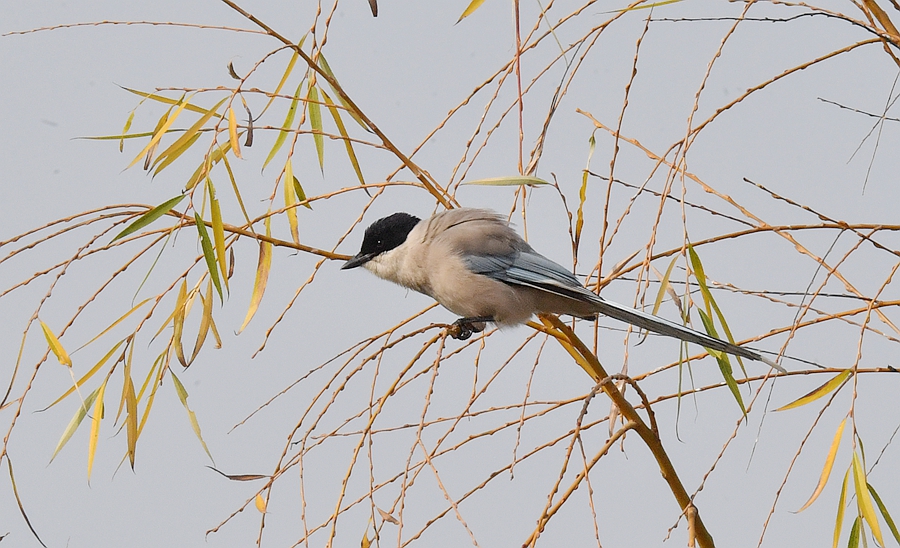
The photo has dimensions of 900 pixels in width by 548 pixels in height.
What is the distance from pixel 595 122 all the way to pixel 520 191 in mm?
120

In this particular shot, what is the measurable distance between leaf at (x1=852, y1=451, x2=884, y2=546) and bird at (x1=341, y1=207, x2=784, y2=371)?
35 cm

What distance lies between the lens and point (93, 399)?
3.47ft

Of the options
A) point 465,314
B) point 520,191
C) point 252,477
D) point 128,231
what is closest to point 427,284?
point 465,314

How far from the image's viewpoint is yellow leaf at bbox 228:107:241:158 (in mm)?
910

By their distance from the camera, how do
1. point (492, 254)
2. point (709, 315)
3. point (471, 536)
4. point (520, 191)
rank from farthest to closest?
1. point (492, 254)
2. point (520, 191)
3. point (709, 315)
4. point (471, 536)

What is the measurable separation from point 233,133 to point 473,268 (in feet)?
1.79

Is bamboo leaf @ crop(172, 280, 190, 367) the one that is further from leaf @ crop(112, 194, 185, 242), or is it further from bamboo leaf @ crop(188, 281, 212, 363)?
leaf @ crop(112, 194, 185, 242)

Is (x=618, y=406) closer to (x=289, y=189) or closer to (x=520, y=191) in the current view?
(x=520, y=191)

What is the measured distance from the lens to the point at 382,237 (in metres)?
1.47

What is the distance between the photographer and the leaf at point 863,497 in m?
0.92

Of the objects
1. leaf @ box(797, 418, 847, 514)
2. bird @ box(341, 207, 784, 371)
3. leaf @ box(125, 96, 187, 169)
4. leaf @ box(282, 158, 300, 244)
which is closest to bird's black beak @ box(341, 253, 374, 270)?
bird @ box(341, 207, 784, 371)

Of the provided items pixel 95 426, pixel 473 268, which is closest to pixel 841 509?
pixel 473 268

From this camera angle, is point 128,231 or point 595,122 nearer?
point 128,231

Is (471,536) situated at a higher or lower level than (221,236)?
lower
